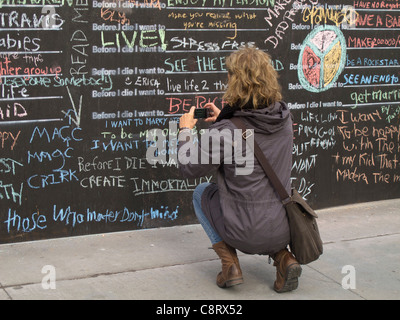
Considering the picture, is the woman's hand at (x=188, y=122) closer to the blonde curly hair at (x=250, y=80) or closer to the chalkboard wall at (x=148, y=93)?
the blonde curly hair at (x=250, y=80)

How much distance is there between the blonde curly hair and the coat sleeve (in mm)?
242

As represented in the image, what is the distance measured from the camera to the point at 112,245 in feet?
17.0

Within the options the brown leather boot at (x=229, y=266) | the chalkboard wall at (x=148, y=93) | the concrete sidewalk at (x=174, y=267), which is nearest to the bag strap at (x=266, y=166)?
the brown leather boot at (x=229, y=266)

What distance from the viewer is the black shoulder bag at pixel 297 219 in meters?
3.96

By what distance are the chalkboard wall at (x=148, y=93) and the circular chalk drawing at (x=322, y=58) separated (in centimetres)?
1

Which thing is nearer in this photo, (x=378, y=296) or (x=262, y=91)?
(x=262, y=91)

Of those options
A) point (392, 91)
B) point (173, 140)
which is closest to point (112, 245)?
point (173, 140)

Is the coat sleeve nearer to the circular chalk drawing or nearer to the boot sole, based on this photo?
the boot sole

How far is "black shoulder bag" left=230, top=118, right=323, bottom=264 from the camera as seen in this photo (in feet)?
13.0

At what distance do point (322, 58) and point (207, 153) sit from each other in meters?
2.66

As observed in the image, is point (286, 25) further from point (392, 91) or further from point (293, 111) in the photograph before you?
point (392, 91)

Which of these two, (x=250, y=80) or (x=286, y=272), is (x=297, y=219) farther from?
(x=250, y=80)

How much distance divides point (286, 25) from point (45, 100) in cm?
244

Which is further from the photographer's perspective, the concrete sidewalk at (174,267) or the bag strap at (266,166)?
the concrete sidewalk at (174,267)
